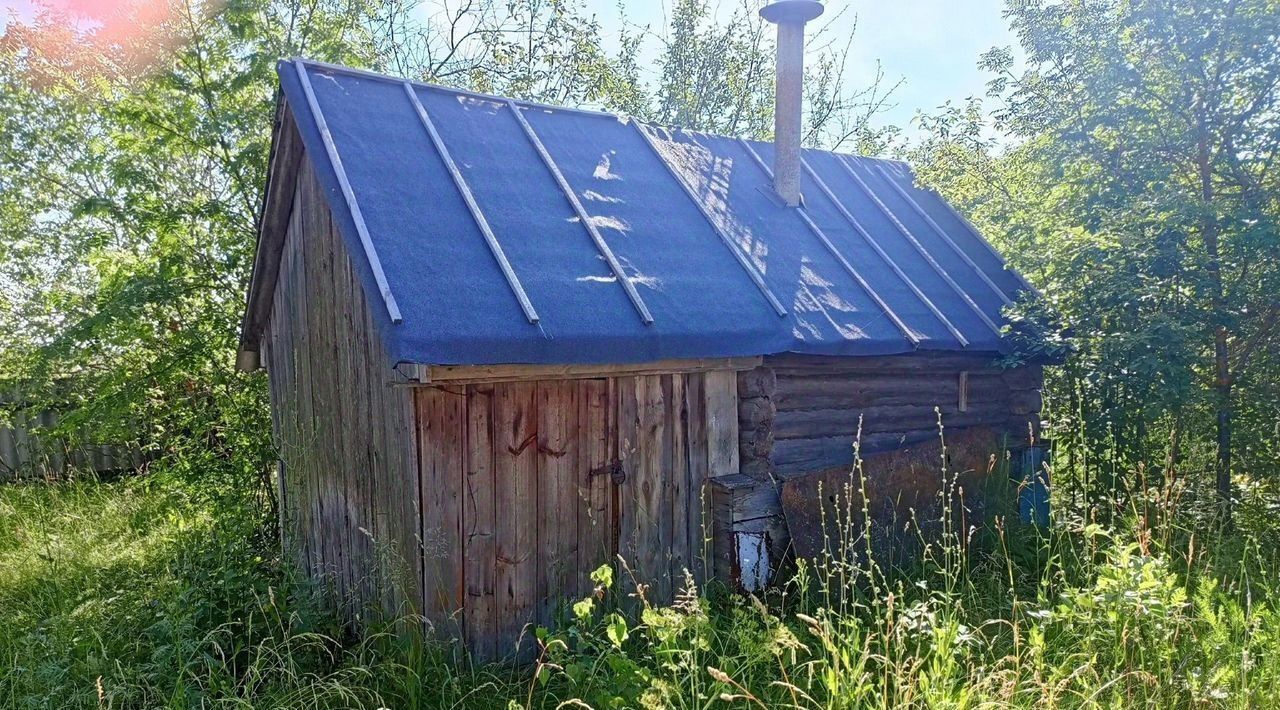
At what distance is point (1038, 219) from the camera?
24.8 ft

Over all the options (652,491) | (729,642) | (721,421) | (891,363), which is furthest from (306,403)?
(891,363)

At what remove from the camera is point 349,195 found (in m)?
4.64

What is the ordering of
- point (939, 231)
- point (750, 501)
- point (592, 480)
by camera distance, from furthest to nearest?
point (939, 231)
point (750, 501)
point (592, 480)

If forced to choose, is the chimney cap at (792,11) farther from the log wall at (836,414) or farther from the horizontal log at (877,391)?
the horizontal log at (877,391)

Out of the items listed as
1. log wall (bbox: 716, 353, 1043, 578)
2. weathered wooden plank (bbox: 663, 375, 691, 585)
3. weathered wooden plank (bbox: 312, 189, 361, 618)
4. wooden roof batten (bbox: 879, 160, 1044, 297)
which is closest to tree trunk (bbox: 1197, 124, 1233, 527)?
Result: wooden roof batten (bbox: 879, 160, 1044, 297)

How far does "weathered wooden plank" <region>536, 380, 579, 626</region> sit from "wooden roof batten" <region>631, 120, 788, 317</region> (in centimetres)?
176

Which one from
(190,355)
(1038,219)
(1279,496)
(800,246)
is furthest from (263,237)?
(1279,496)

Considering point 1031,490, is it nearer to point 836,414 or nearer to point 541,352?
point 836,414

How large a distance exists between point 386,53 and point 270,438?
7.70 meters

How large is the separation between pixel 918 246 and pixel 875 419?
7.95 feet

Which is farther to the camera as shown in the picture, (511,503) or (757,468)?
(757,468)

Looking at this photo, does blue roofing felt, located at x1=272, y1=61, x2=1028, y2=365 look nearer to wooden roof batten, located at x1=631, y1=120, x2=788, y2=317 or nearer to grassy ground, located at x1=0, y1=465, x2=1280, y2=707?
wooden roof batten, located at x1=631, y1=120, x2=788, y2=317

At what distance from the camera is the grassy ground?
123 inches

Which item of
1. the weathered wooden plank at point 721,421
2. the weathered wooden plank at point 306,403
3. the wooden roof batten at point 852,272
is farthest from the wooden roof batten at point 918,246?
the weathered wooden plank at point 306,403
